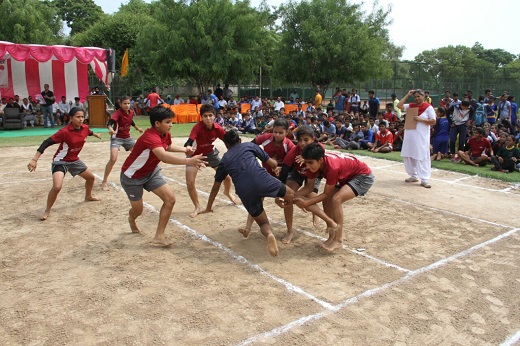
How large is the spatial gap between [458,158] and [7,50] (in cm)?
1671

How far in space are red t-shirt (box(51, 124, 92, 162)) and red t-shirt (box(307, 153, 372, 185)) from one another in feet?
12.8

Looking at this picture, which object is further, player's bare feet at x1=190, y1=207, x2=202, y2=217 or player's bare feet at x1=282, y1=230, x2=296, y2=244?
player's bare feet at x1=190, y1=207, x2=202, y2=217

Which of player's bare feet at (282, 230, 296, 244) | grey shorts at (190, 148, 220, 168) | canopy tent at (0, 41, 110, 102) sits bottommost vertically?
player's bare feet at (282, 230, 296, 244)

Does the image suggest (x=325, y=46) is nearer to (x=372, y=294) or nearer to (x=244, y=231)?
(x=244, y=231)

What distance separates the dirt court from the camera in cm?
376

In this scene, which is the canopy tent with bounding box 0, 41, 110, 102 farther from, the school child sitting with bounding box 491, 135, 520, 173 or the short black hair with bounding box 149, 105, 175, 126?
the school child sitting with bounding box 491, 135, 520, 173

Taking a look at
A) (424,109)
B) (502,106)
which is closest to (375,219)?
(424,109)

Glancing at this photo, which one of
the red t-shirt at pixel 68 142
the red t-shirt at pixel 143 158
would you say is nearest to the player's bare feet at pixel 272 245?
the red t-shirt at pixel 143 158


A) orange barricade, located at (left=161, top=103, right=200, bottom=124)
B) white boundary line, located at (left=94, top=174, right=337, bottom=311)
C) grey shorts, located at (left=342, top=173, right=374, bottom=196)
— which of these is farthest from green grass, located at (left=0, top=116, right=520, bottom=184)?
white boundary line, located at (left=94, top=174, right=337, bottom=311)

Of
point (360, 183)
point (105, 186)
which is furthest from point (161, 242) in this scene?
point (105, 186)

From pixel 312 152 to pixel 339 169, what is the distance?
1.75 ft

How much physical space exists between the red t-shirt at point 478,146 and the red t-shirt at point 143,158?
9.11m

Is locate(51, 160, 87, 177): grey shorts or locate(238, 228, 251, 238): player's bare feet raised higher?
locate(51, 160, 87, 177): grey shorts

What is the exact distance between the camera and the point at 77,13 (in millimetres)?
60000
